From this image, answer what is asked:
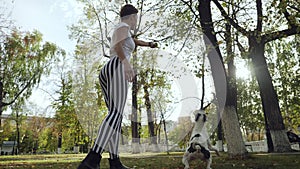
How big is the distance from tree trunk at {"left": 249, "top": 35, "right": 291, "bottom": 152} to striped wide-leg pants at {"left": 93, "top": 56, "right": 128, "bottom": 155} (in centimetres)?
725

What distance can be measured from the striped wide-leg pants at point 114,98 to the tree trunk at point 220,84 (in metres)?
5.35

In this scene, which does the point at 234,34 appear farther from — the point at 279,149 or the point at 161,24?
the point at 279,149

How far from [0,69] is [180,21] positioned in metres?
18.0

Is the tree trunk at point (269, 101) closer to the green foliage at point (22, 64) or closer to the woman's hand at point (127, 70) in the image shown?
the woman's hand at point (127, 70)

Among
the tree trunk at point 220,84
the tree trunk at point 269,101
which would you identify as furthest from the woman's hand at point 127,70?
the tree trunk at point 269,101

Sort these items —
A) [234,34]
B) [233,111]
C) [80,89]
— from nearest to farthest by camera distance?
[233,111]
[234,34]
[80,89]

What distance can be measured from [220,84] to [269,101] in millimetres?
3067

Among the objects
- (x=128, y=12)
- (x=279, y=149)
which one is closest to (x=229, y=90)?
(x=279, y=149)

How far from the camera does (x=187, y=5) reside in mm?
9836

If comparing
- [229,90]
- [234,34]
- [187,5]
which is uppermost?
[187,5]

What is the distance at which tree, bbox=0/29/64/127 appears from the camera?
848 inches

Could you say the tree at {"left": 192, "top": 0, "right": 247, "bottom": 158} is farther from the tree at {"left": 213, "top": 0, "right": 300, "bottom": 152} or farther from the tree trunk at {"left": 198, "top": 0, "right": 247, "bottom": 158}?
the tree at {"left": 213, "top": 0, "right": 300, "bottom": 152}

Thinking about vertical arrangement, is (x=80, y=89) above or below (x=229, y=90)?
above

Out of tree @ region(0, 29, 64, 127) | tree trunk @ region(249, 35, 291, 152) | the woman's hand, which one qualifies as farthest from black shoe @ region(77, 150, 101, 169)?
tree @ region(0, 29, 64, 127)
